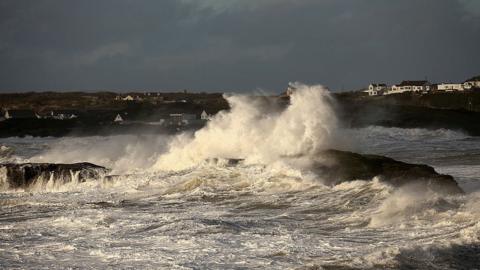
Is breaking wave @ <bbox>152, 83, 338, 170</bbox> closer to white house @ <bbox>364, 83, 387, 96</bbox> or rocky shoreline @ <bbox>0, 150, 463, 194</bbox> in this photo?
rocky shoreline @ <bbox>0, 150, 463, 194</bbox>

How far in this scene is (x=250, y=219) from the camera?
1199cm

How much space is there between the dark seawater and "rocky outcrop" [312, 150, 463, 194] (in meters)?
0.38

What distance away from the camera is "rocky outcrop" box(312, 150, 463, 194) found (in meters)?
13.6

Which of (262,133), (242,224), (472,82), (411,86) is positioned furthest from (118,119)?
(242,224)

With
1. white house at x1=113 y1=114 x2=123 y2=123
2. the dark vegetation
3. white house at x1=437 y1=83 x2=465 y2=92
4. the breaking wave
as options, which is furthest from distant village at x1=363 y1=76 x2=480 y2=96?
the breaking wave

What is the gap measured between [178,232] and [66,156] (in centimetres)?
2268

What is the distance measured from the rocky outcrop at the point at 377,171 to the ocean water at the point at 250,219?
15.2 inches

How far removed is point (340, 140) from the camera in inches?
806

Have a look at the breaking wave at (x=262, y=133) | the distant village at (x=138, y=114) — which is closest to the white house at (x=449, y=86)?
the distant village at (x=138, y=114)

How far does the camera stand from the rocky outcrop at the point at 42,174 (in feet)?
68.3

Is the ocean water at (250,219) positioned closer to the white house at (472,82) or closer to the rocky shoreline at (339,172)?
the rocky shoreline at (339,172)

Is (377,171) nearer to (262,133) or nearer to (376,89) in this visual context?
(262,133)

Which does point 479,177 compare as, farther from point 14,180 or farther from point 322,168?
point 14,180

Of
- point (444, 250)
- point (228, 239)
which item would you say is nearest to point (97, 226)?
point (228, 239)
